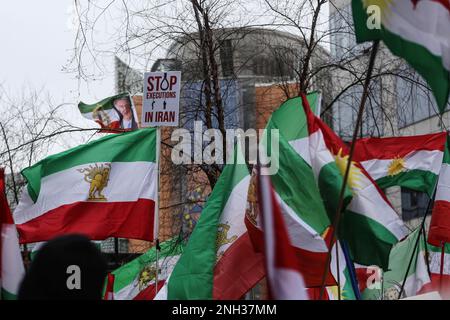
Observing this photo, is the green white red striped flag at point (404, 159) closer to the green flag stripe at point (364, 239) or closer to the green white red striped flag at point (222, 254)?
the green white red striped flag at point (222, 254)

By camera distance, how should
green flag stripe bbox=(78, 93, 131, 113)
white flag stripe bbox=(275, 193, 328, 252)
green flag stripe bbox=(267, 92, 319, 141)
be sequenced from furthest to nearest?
green flag stripe bbox=(78, 93, 131, 113)
green flag stripe bbox=(267, 92, 319, 141)
white flag stripe bbox=(275, 193, 328, 252)

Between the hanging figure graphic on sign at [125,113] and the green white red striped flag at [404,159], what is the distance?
3.98 m

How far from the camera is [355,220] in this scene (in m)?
6.36

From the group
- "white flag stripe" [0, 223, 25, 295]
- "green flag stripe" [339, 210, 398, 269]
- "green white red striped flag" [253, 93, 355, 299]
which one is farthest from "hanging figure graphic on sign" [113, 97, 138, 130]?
"white flag stripe" [0, 223, 25, 295]

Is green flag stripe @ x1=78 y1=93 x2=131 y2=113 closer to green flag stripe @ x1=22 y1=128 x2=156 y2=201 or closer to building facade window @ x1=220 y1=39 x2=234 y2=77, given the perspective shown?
building facade window @ x1=220 y1=39 x2=234 y2=77

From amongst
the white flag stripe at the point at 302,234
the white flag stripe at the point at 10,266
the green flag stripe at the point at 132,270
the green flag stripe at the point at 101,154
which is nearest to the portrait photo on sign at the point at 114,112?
the green flag stripe at the point at 132,270

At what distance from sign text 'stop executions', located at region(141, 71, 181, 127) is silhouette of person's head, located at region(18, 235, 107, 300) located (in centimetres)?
610

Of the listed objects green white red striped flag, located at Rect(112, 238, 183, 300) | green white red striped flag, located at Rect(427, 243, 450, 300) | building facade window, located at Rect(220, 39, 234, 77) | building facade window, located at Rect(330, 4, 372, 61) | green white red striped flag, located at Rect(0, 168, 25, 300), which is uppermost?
building facade window, located at Rect(330, 4, 372, 61)

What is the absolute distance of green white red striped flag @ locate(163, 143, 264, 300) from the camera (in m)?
7.89

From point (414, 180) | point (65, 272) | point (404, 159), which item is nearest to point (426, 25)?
point (65, 272)

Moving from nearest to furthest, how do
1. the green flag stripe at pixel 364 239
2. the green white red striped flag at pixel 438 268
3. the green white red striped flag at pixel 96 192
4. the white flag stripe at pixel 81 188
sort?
the green flag stripe at pixel 364 239 < the green white red striped flag at pixel 96 192 < the white flag stripe at pixel 81 188 < the green white red striped flag at pixel 438 268

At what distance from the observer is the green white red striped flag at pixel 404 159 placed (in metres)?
9.85

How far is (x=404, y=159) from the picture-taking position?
9945 mm
